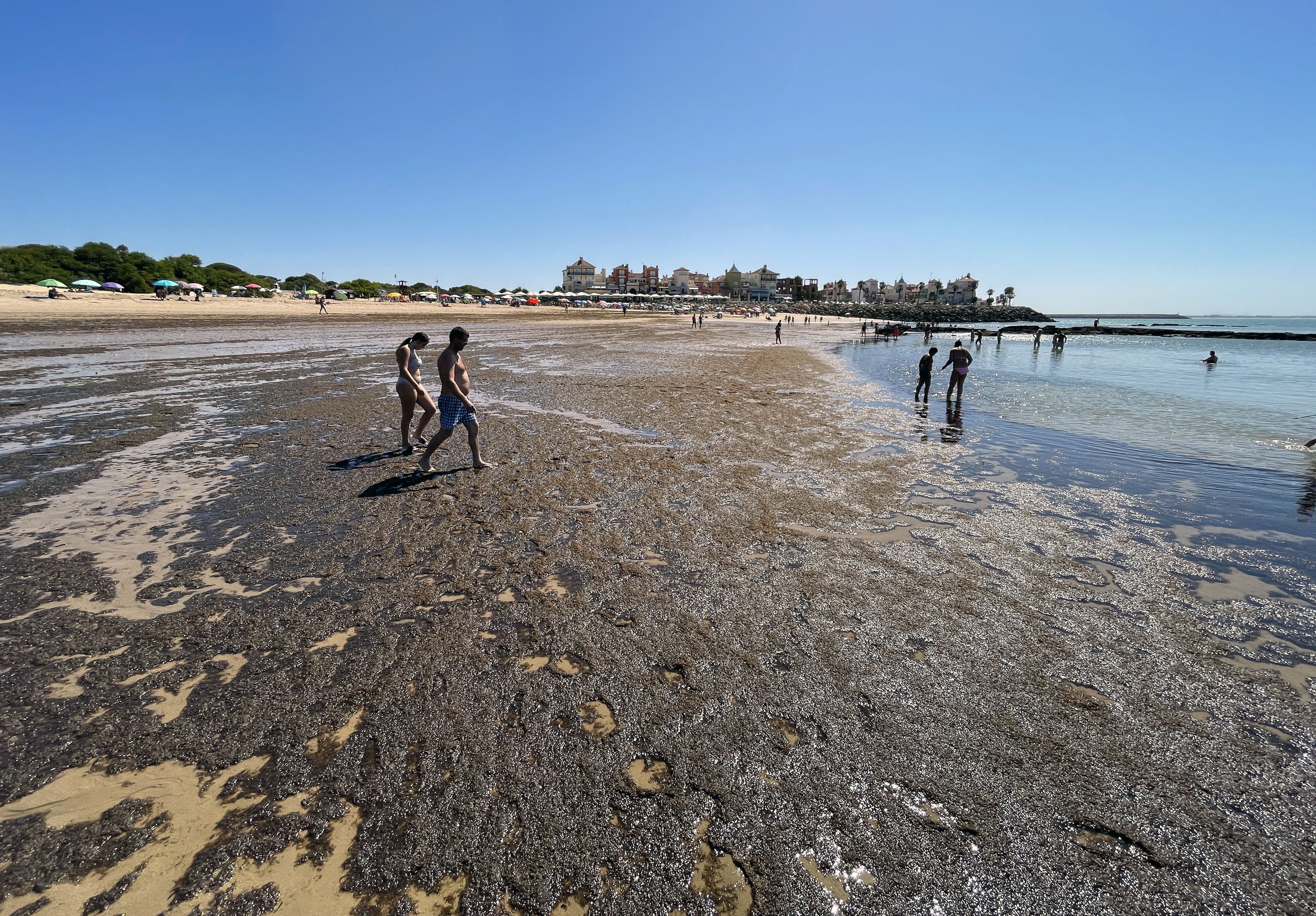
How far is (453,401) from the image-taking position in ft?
24.6

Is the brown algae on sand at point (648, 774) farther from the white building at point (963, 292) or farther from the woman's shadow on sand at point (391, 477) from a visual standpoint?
the white building at point (963, 292)

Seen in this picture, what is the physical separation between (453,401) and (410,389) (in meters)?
1.35

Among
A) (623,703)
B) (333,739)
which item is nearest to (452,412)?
(333,739)

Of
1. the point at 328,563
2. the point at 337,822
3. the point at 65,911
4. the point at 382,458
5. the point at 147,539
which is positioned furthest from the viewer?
the point at 382,458

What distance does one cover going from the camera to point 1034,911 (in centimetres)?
227

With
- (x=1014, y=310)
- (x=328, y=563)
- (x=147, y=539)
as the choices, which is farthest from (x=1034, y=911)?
(x=1014, y=310)

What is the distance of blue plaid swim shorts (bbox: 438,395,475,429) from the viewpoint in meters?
7.49

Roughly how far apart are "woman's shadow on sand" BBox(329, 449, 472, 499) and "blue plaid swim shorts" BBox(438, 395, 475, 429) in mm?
735

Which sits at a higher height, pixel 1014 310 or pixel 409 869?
pixel 1014 310

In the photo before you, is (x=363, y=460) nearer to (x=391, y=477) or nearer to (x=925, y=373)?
(x=391, y=477)

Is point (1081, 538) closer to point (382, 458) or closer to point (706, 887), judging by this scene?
point (706, 887)

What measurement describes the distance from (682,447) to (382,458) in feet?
16.2

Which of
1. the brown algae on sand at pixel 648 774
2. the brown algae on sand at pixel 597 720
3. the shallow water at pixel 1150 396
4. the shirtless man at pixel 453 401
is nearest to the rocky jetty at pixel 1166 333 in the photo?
the shallow water at pixel 1150 396

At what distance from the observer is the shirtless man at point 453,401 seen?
727 centimetres
